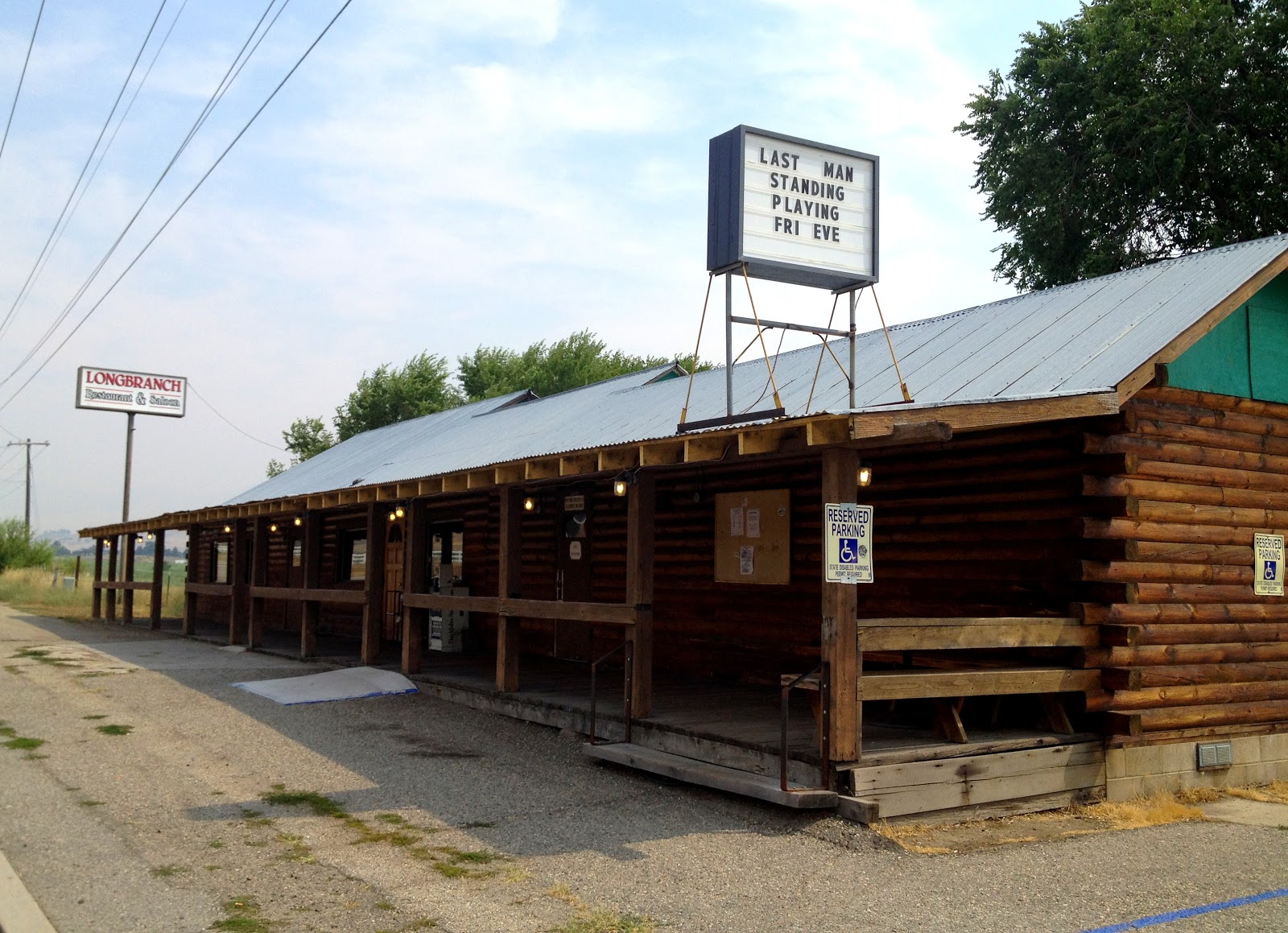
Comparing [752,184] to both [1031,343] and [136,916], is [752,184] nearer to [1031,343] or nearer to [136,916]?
[1031,343]

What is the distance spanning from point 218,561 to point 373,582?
17.5 meters

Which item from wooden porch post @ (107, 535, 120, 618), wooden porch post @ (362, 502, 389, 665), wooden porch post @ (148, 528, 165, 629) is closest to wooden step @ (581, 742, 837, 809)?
wooden porch post @ (362, 502, 389, 665)

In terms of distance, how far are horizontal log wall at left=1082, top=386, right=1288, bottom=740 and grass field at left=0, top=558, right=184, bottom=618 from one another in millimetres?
25946

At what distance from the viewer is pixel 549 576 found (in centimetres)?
1598

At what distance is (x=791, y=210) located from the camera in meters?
Result: 9.50

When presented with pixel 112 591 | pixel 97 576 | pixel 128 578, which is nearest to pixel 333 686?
pixel 128 578

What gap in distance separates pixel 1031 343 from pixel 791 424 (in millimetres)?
3881

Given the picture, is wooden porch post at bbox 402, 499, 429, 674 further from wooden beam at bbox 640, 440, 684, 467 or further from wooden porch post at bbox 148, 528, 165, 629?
wooden porch post at bbox 148, 528, 165, 629

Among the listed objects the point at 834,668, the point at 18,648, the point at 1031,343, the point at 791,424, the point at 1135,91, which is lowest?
the point at 18,648

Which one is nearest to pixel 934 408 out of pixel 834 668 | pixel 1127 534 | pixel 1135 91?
pixel 834 668

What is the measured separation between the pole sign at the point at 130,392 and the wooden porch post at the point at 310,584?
3554cm

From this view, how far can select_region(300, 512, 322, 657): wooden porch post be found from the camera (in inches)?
661

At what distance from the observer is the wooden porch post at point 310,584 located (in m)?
16.8

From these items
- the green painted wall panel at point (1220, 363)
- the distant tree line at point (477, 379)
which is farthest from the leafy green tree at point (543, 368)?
the green painted wall panel at point (1220, 363)
